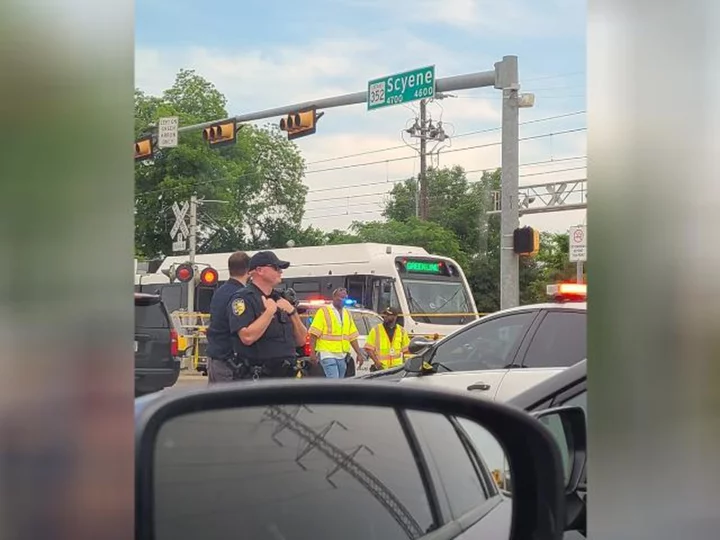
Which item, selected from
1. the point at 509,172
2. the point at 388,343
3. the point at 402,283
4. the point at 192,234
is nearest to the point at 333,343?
the point at 509,172

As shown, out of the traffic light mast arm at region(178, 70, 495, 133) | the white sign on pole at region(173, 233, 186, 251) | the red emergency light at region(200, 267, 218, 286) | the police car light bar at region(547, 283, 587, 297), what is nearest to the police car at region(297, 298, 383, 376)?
the red emergency light at region(200, 267, 218, 286)

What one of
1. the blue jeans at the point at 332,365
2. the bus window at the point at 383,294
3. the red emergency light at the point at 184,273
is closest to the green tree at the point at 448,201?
the blue jeans at the point at 332,365

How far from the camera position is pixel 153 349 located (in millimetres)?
1250

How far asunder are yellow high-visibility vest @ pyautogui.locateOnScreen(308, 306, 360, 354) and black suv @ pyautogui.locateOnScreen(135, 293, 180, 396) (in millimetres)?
936

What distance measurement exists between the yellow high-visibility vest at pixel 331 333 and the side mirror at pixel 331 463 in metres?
0.88

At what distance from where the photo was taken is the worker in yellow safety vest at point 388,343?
14.5 ft

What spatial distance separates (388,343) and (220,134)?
11.6 ft

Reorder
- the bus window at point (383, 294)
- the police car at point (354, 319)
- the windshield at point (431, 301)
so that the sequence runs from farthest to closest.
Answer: the windshield at point (431, 301) → the bus window at point (383, 294) → the police car at point (354, 319)

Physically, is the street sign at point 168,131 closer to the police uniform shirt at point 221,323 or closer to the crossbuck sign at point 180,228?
the crossbuck sign at point 180,228

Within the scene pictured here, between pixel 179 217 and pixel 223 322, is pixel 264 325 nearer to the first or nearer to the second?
pixel 223 322
